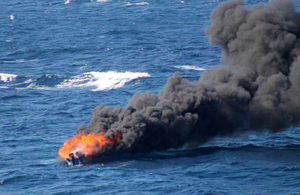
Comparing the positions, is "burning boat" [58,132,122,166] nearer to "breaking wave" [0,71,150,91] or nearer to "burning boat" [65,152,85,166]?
"burning boat" [65,152,85,166]

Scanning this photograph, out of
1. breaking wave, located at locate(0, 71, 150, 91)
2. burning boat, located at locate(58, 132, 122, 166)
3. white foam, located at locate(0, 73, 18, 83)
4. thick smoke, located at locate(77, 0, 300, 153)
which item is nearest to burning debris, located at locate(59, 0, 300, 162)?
thick smoke, located at locate(77, 0, 300, 153)

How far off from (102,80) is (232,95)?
33.7m

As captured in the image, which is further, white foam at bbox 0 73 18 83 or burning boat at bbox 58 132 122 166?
white foam at bbox 0 73 18 83

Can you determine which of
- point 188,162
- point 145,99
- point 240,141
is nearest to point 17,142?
point 145,99

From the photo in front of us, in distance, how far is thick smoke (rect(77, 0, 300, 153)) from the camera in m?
48.3

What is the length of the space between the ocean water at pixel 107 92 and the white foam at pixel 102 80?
0.59ft

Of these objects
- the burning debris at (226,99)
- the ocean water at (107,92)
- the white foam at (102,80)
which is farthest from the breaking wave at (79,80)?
the burning debris at (226,99)

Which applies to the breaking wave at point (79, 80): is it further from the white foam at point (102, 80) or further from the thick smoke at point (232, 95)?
the thick smoke at point (232, 95)

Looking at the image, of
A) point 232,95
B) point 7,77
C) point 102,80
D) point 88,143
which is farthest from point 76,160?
point 7,77

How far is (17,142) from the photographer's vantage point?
55.8 meters

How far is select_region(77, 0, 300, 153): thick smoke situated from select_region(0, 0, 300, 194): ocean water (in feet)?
7.39

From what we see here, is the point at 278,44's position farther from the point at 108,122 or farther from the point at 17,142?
the point at 17,142

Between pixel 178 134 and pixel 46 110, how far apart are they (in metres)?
26.5

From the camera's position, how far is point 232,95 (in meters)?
52.6
